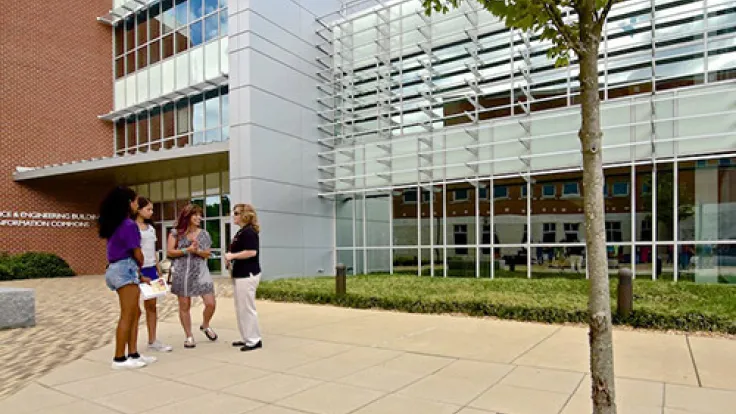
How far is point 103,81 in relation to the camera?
23.0 meters

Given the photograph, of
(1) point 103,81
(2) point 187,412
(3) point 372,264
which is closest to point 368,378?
(2) point 187,412

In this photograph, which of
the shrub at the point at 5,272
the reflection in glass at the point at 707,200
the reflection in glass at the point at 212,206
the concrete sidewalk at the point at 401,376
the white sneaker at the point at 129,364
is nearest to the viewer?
the concrete sidewalk at the point at 401,376

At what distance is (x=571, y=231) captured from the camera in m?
14.2

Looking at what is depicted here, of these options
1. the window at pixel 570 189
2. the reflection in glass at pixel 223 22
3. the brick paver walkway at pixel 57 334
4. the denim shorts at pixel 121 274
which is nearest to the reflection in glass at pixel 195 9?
the reflection in glass at pixel 223 22

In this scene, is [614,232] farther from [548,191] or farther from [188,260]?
[188,260]

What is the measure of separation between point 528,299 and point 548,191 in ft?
20.6

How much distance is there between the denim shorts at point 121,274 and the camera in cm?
547

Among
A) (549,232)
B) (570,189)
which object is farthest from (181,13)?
(549,232)

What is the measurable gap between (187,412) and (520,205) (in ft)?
40.6

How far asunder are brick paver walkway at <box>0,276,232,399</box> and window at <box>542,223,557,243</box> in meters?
8.86

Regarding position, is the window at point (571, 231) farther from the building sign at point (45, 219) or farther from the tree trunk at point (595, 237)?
the building sign at point (45, 219)

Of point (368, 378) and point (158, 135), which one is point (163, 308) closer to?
point (368, 378)

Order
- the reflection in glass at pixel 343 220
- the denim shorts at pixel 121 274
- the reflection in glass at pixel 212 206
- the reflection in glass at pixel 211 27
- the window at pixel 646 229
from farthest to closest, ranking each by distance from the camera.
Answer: the reflection in glass at pixel 212 206
the reflection in glass at pixel 343 220
the reflection in glass at pixel 211 27
the window at pixel 646 229
the denim shorts at pixel 121 274

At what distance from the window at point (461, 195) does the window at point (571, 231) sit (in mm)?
3116
